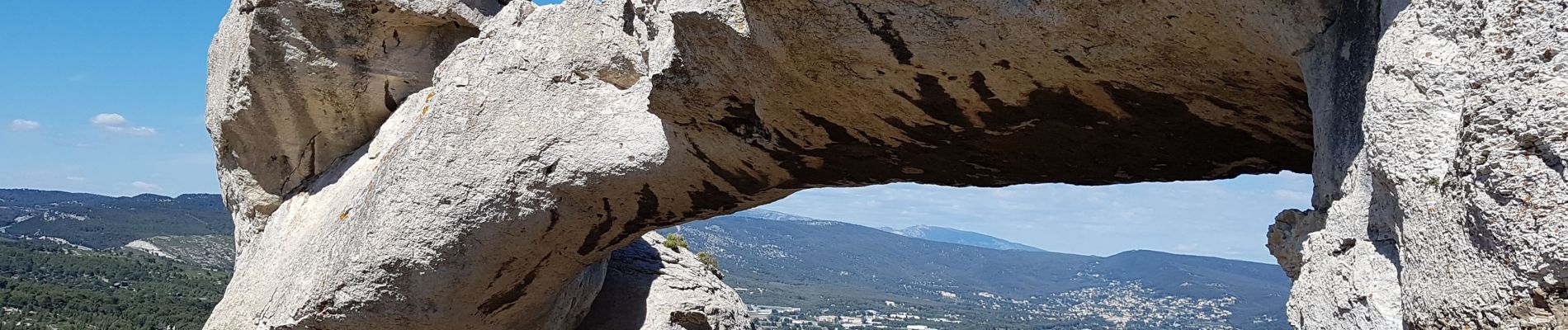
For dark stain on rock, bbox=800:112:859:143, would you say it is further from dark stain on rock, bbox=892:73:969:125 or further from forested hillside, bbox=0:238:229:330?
forested hillside, bbox=0:238:229:330

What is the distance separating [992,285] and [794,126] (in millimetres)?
169094

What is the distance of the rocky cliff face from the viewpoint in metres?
2.53

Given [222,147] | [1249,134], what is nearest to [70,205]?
[222,147]

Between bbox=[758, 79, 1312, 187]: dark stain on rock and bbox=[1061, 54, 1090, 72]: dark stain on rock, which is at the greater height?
bbox=[1061, 54, 1090, 72]: dark stain on rock

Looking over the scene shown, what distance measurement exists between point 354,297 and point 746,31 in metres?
4.08

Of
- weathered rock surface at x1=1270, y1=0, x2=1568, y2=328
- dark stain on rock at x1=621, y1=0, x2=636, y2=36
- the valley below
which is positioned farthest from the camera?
the valley below

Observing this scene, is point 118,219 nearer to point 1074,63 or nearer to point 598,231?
point 598,231

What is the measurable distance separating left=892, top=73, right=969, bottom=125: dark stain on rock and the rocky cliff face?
0.02m

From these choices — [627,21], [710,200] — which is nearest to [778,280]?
[710,200]

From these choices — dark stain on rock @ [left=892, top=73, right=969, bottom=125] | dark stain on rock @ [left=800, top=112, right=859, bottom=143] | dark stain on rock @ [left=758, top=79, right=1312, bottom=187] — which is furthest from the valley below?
dark stain on rock @ [left=892, top=73, right=969, bottom=125]

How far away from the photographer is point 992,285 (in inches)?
6708

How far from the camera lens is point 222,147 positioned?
913 cm

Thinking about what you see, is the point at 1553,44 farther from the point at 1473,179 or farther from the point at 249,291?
the point at 249,291

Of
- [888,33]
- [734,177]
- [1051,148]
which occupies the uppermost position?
[888,33]
